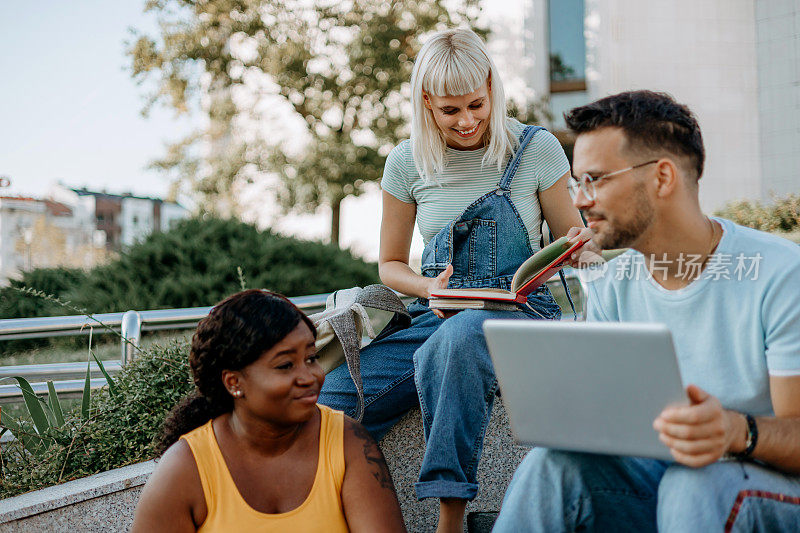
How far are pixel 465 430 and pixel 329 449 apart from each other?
18.2 inches

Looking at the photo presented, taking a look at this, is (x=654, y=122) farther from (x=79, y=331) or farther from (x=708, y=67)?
(x=708, y=67)

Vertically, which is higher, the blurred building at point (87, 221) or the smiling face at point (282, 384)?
the blurred building at point (87, 221)

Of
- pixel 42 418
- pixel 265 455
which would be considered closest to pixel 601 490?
pixel 265 455

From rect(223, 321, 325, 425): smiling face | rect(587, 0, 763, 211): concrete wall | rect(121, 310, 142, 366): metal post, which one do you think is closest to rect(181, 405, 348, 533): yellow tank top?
rect(223, 321, 325, 425): smiling face

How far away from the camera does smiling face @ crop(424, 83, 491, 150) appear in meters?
3.33

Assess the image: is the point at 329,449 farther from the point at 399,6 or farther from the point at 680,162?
the point at 399,6

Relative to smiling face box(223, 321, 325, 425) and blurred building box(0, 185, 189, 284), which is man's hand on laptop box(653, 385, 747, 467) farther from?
blurred building box(0, 185, 189, 284)

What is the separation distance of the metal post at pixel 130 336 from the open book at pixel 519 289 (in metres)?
1.85

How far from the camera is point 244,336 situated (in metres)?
2.59

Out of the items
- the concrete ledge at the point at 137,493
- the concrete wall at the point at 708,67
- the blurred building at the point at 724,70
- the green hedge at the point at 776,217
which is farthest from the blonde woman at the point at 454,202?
the concrete wall at the point at 708,67

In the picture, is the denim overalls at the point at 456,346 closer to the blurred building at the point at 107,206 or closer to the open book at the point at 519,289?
the open book at the point at 519,289

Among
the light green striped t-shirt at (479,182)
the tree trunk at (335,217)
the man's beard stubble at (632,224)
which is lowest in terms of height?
the man's beard stubble at (632,224)

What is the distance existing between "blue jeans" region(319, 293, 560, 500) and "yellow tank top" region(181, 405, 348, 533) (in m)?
0.28

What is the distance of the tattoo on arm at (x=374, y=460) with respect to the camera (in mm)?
2645
